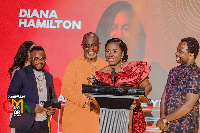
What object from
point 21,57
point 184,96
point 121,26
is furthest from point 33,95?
point 121,26

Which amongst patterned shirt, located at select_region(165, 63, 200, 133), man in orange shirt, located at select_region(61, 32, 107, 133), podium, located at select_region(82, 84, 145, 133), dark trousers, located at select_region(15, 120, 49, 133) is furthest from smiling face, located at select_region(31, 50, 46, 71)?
patterned shirt, located at select_region(165, 63, 200, 133)

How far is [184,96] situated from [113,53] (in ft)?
3.25

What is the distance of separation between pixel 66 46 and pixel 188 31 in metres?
2.10

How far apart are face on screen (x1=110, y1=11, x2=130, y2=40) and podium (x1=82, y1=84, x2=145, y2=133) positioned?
8.46ft

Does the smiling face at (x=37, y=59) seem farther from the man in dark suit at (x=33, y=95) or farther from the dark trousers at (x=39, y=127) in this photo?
the dark trousers at (x=39, y=127)

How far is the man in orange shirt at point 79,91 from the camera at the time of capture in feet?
10.6

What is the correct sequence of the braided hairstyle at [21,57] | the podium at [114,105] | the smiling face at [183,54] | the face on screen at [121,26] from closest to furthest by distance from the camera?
1. the podium at [114,105]
2. the smiling face at [183,54]
3. the braided hairstyle at [21,57]
4. the face on screen at [121,26]

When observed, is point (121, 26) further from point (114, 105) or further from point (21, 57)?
point (114, 105)

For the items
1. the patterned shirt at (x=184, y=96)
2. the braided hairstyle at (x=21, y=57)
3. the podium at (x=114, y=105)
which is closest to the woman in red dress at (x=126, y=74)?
Answer: the podium at (x=114, y=105)

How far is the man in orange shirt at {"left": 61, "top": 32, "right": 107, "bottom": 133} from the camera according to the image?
325cm

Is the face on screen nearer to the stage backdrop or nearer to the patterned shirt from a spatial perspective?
the stage backdrop

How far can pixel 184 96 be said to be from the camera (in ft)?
9.89

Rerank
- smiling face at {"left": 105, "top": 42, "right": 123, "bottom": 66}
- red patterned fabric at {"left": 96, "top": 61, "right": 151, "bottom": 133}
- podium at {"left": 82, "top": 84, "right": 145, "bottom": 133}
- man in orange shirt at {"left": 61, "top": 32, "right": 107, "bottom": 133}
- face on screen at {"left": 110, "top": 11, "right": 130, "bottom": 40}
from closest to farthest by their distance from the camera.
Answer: podium at {"left": 82, "top": 84, "right": 145, "bottom": 133}
red patterned fabric at {"left": 96, "top": 61, "right": 151, "bottom": 133}
smiling face at {"left": 105, "top": 42, "right": 123, "bottom": 66}
man in orange shirt at {"left": 61, "top": 32, "right": 107, "bottom": 133}
face on screen at {"left": 110, "top": 11, "right": 130, "bottom": 40}

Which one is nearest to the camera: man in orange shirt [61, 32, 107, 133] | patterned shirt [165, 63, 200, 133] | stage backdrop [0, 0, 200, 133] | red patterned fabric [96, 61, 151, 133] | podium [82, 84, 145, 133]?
podium [82, 84, 145, 133]
